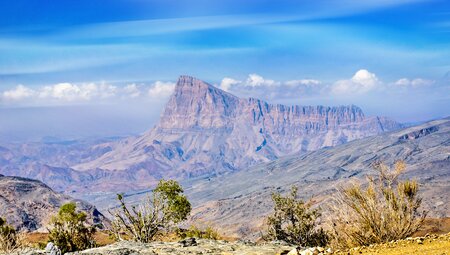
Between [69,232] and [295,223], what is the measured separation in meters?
30.2

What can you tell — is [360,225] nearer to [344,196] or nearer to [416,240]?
[344,196]

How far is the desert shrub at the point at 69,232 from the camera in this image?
179 ft

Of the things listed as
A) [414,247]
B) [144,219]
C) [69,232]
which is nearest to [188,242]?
[414,247]

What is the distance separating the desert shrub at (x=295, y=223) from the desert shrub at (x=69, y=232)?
25432 mm

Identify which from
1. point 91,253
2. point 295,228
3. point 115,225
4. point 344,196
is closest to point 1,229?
point 115,225

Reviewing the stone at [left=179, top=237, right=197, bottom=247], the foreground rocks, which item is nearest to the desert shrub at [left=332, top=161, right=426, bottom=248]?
the foreground rocks

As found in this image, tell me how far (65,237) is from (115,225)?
9.52 m

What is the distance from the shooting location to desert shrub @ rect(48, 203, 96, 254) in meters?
54.6

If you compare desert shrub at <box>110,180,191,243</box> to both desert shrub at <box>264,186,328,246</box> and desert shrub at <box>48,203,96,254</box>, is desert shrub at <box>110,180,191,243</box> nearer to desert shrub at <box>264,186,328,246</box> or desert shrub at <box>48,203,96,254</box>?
desert shrub at <box>48,203,96,254</box>

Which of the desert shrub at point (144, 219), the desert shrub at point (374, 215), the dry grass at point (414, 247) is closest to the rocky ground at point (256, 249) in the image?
the dry grass at point (414, 247)

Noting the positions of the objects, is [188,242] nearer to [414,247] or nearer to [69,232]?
[414,247]

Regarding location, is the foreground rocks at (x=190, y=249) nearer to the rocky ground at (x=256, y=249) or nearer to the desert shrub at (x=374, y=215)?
the rocky ground at (x=256, y=249)

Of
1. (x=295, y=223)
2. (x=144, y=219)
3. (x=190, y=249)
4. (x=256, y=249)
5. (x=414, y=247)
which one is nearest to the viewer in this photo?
(x=414, y=247)

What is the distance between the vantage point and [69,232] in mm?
57094
